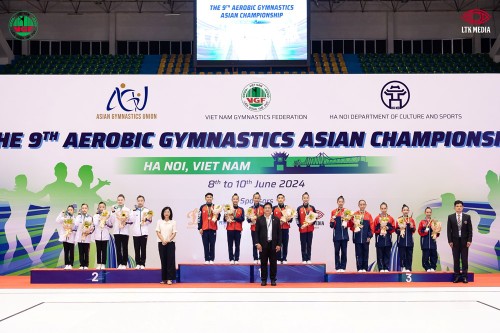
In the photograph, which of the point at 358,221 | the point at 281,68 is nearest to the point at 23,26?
the point at 281,68

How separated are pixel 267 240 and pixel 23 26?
22688mm

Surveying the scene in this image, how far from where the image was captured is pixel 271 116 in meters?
15.0

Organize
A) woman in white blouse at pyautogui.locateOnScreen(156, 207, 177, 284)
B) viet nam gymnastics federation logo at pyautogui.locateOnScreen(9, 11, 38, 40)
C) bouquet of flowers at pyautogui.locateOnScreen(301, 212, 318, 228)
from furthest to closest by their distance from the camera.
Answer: viet nam gymnastics federation logo at pyautogui.locateOnScreen(9, 11, 38, 40)
bouquet of flowers at pyautogui.locateOnScreen(301, 212, 318, 228)
woman in white blouse at pyautogui.locateOnScreen(156, 207, 177, 284)

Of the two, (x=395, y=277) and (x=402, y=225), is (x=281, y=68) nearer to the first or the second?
(x=402, y=225)

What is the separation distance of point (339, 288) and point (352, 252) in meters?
2.81

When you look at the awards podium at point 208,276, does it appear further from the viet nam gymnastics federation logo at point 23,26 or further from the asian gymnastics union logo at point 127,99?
the viet nam gymnastics federation logo at point 23,26

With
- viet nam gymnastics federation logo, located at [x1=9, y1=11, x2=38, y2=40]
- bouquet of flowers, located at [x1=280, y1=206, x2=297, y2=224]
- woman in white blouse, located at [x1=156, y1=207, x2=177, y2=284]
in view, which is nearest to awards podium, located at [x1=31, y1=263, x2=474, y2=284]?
woman in white blouse, located at [x1=156, y1=207, x2=177, y2=284]

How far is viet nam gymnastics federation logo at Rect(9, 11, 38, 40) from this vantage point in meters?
30.7

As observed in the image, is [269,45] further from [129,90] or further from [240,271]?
[240,271]

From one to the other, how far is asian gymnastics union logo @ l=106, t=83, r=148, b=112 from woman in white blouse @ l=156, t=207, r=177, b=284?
3063mm

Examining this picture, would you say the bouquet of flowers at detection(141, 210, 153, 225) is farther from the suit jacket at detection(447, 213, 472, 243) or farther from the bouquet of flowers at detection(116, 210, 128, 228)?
the suit jacket at detection(447, 213, 472, 243)
